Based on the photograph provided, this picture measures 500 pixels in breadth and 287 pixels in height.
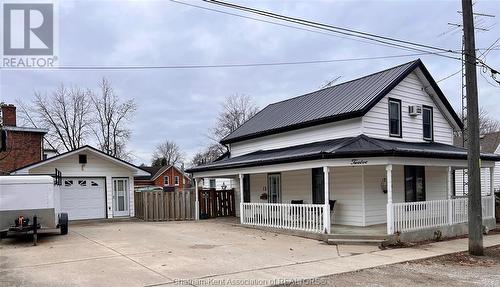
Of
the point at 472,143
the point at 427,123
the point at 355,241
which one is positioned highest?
the point at 427,123

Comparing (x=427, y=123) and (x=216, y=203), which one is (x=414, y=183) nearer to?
(x=427, y=123)

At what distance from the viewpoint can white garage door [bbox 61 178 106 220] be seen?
66.2ft

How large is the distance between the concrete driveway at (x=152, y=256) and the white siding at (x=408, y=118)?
535cm

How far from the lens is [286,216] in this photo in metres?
15.3

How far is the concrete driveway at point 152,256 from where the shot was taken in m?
8.14

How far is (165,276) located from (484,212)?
13750mm

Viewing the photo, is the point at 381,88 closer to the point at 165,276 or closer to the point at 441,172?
the point at 441,172

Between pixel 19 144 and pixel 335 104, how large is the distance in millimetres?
18911

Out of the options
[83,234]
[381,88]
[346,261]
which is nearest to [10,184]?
[83,234]

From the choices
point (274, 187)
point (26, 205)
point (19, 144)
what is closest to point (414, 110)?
point (274, 187)

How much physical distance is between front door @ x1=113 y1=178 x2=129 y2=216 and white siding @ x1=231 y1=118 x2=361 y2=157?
595 cm

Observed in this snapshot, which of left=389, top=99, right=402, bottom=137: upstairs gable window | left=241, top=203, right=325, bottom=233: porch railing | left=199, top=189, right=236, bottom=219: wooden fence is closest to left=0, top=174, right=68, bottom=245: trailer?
left=241, top=203, right=325, bottom=233: porch railing

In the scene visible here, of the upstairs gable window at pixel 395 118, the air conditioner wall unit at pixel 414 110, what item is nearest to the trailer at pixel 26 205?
the upstairs gable window at pixel 395 118

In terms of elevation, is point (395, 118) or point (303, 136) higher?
point (395, 118)
